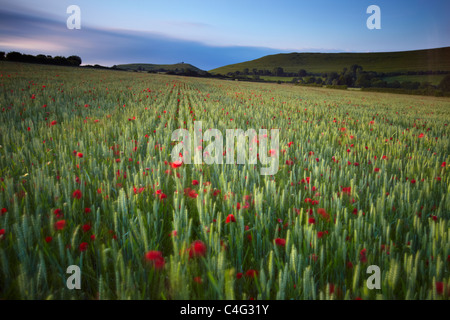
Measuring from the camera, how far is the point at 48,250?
1113 mm

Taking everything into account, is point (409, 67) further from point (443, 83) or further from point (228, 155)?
point (228, 155)

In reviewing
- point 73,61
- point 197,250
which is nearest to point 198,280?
point 197,250

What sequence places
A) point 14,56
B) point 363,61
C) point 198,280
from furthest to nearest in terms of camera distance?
point 363,61
point 14,56
point 198,280

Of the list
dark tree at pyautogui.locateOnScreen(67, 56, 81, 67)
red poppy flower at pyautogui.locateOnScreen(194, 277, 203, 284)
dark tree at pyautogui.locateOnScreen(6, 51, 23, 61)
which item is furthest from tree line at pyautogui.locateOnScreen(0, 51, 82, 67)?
red poppy flower at pyautogui.locateOnScreen(194, 277, 203, 284)

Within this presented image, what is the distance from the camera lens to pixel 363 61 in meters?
109

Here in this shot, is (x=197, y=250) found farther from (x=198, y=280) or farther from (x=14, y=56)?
(x=14, y=56)

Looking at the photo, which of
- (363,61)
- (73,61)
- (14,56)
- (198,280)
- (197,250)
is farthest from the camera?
(363,61)

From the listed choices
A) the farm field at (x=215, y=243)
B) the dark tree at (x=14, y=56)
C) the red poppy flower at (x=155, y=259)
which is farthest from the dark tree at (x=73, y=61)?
the red poppy flower at (x=155, y=259)

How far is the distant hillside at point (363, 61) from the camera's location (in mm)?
86081

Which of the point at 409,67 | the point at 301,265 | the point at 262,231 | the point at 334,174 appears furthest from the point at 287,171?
the point at 409,67

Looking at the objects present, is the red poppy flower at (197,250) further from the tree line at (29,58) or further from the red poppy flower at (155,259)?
the tree line at (29,58)

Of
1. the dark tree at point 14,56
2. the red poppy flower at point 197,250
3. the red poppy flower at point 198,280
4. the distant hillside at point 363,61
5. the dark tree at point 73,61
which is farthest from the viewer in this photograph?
the distant hillside at point 363,61
